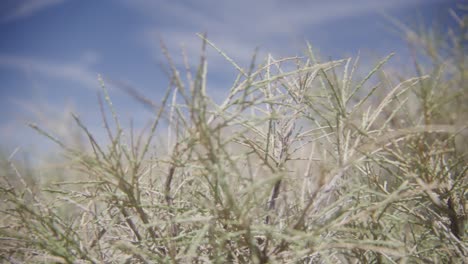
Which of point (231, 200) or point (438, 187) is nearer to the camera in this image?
point (231, 200)

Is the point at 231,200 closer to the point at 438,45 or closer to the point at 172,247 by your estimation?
the point at 172,247

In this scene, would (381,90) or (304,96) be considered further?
(381,90)

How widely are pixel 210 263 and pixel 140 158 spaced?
37 centimetres

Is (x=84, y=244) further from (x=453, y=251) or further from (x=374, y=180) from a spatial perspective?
(x=453, y=251)

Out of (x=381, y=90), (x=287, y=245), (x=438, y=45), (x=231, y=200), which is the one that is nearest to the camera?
(x=231, y=200)

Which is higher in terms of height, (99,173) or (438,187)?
(99,173)

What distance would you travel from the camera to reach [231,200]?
0.85 metres

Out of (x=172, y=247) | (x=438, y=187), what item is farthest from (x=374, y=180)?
(x=172, y=247)

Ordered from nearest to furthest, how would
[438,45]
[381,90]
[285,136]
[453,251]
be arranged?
[453,251], [285,136], [438,45], [381,90]

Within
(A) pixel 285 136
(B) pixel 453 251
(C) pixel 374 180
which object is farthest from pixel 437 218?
(A) pixel 285 136

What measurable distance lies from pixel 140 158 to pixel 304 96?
0.64 m

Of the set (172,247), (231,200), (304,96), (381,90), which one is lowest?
(172,247)

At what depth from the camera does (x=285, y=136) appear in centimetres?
→ 132

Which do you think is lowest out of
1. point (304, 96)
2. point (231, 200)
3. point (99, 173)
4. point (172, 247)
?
point (172, 247)
